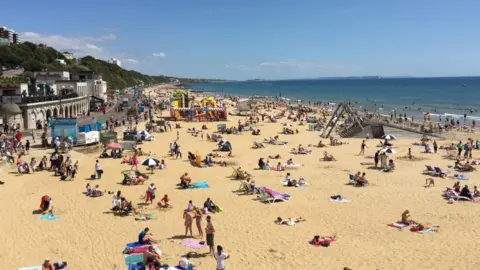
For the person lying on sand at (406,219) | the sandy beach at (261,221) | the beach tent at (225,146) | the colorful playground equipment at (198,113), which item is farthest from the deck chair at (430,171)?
the colorful playground equipment at (198,113)

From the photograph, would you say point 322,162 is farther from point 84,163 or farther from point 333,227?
point 84,163

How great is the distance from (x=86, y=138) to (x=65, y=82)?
88.7 feet

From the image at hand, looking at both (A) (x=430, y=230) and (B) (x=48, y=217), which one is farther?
(B) (x=48, y=217)

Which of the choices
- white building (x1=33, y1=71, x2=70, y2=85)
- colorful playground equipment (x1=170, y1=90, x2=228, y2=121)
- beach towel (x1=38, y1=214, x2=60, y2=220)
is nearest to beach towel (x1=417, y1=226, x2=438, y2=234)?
beach towel (x1=38, y1=214, x2=60, y2=220)

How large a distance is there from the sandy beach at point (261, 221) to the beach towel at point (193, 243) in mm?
160

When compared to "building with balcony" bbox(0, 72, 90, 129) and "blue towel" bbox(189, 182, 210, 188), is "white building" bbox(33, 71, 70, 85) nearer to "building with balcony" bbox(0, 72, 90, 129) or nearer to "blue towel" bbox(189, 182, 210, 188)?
"building with balcony" bbox(0, 72, 90, 129)

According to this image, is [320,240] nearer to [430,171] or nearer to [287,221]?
[287,221]

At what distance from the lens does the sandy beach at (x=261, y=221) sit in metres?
10.2

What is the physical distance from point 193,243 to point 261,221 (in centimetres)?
274

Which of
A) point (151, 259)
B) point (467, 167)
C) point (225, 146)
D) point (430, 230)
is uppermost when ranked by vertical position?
point (225, 146)

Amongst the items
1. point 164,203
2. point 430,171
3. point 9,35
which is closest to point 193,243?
point 164,203

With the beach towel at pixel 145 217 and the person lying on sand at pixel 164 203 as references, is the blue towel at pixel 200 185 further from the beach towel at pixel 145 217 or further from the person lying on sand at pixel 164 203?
the beach towel at pixel 145 217

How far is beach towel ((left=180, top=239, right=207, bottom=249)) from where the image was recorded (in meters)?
10.8

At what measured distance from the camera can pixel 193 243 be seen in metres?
11.0
